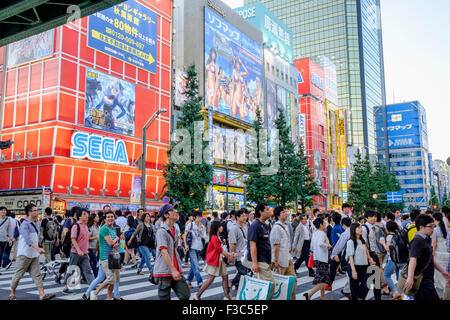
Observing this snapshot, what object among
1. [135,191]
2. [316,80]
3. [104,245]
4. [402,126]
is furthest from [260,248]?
[402,126]

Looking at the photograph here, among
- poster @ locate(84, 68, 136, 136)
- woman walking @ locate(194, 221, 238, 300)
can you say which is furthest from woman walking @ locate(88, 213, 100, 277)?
poster @ locate(84, 68, 136, 136)

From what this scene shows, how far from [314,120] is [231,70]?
90.6 ft

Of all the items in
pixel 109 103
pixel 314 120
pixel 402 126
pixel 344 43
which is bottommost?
pixel 109 103

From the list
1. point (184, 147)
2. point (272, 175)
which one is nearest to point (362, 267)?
point (184, 147)

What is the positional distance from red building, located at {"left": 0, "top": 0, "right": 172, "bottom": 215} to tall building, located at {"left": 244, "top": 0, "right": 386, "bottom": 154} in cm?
8485

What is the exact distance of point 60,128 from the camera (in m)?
26.5

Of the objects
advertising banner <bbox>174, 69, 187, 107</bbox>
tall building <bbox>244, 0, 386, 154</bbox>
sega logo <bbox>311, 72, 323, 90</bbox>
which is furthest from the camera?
tall building <bbox>244, 0, 386, 154</bbox>

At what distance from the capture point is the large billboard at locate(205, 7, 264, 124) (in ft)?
138

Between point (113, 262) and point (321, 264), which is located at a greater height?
point (113, 262)

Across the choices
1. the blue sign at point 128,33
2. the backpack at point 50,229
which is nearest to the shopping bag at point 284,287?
the backpack at point 50,229

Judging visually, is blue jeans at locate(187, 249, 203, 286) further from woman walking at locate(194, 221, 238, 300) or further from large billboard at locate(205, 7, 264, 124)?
large billboard at locate(205, 7, 264, 124)

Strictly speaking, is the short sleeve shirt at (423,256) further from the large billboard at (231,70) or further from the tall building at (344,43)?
the tall building at (344,43)

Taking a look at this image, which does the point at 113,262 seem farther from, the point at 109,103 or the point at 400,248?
the point at 109,103
